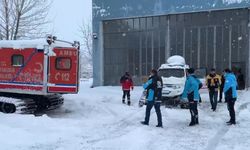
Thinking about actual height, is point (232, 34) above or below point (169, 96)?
above

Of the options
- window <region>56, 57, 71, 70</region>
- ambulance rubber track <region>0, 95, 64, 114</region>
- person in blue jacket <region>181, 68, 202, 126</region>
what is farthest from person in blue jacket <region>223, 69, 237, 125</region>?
ambulance rubber track <region>0, 95, 64, 114</region>

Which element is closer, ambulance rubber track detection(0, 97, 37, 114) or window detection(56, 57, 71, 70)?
ambulance rubber track detection(0, 97, 37, 114)

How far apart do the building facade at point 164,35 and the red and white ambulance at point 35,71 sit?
47.3ft

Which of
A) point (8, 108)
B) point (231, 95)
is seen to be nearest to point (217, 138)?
point (231, 95)

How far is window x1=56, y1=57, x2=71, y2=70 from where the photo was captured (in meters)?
15.2

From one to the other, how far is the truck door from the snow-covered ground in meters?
1.17

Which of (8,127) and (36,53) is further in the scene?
(36,53)

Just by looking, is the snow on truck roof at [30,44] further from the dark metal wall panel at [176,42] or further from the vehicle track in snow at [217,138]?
the dark metal wall panel at [176,42]

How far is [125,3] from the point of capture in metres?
30.1

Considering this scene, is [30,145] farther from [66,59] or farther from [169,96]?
[169,96]

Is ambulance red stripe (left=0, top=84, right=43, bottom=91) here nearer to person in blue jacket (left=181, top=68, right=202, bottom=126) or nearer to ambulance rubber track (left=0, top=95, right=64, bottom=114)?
ambulance rubber track (left=0, top=95, right=64, bottom=114)

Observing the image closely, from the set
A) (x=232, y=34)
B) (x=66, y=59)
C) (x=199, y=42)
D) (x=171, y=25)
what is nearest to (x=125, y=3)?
(x=171, y=25)

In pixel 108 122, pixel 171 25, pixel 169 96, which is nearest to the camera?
pixel 108 122

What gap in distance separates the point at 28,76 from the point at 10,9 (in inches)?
608
